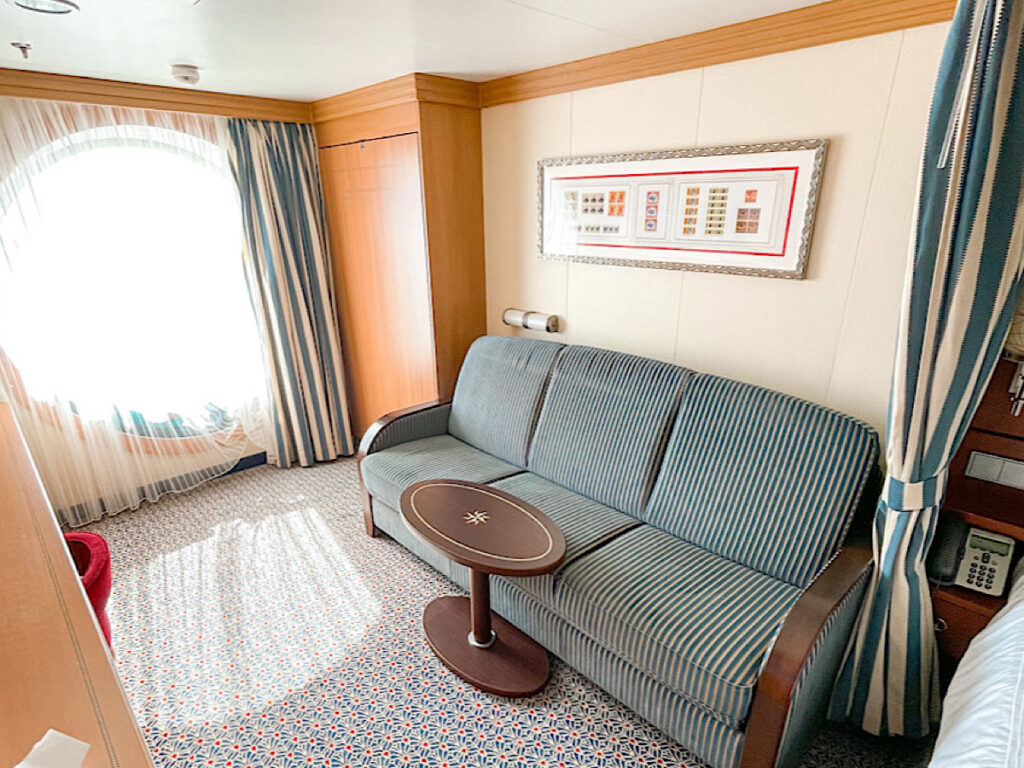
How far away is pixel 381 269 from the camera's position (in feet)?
10.4

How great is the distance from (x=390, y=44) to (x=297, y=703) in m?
2.42

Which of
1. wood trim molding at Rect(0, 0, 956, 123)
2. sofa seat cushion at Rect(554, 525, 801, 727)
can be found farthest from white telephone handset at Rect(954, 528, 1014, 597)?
wood trim molding at Rect(0, 0, 956, 123)

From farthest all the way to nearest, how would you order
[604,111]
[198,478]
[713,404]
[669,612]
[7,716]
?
[198,478] → [604,111] → [713,404] → [669,612] → [7,716]

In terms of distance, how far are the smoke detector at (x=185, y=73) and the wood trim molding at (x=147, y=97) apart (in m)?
0.35

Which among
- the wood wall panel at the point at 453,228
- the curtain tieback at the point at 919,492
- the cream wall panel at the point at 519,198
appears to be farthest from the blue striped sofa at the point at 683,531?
the wood wall panel at the point at 453,228

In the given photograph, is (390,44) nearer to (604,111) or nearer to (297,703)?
(604,111)

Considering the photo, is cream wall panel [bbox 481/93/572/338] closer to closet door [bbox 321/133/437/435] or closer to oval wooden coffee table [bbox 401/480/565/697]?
closet door [bbox 321/133/437/435]

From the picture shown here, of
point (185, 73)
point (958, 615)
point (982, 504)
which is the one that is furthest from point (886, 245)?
point (185, 73)

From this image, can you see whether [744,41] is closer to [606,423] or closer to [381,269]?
[606,423]

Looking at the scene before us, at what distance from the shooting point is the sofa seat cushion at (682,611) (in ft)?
4.76

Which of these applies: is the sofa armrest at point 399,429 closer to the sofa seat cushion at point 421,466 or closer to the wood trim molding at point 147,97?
the sofa seat cushion at point 421,466

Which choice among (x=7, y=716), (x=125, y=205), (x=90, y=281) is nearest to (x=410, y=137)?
(x=125, y=205)

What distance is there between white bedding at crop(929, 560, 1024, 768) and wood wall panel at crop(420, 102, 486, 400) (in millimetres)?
2456

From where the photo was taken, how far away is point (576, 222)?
8.52 ft
